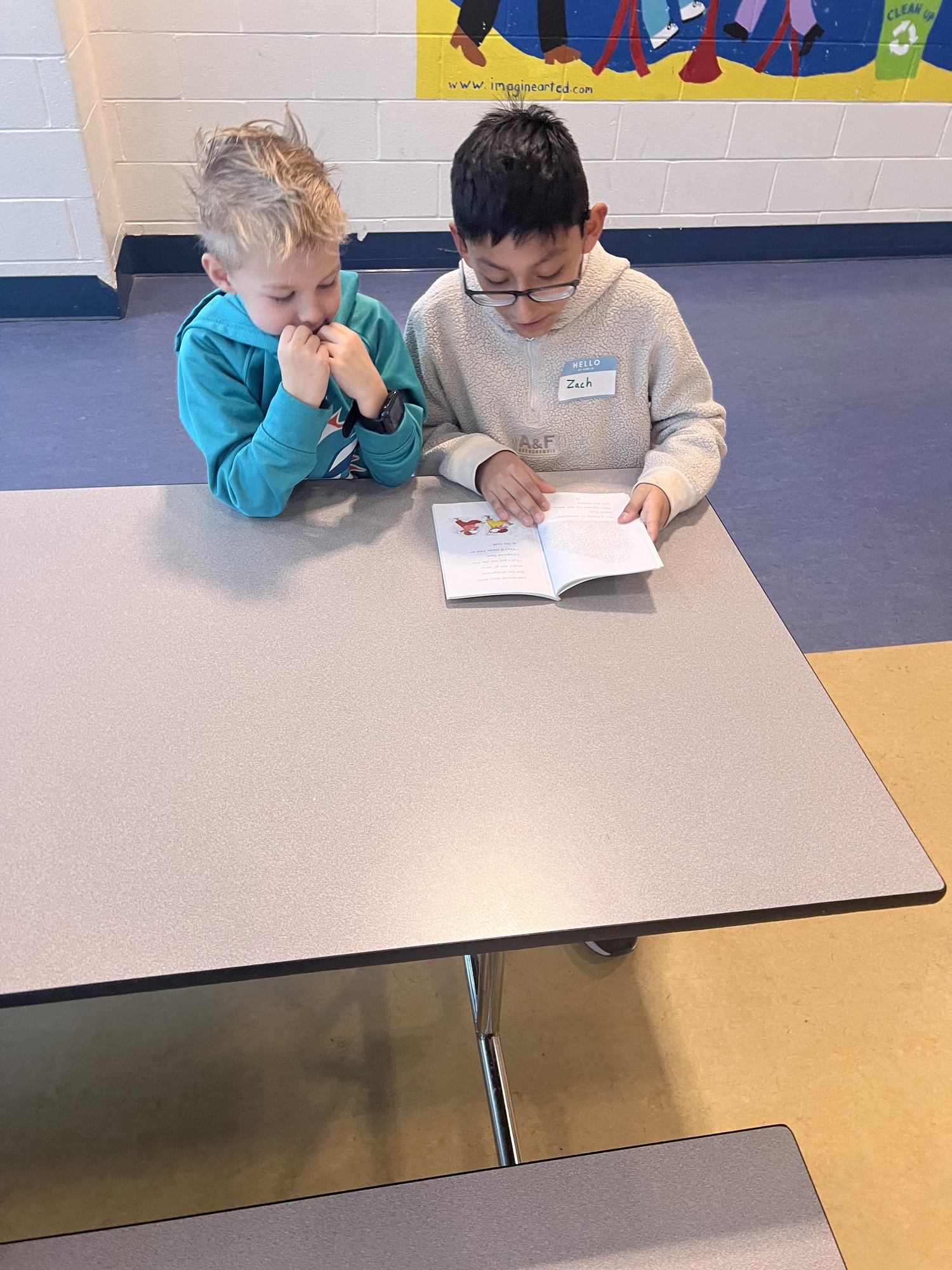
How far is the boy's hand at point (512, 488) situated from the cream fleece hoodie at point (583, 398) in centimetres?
2

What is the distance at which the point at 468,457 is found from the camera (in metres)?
1.28

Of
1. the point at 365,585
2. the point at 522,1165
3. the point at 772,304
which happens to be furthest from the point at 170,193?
the point at 522,1165

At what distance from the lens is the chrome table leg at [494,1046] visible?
1256mm

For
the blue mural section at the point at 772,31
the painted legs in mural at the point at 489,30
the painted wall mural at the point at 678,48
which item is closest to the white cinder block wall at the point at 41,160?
the painted wall mural at the point at 678,48

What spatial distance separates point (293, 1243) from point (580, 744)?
51cm

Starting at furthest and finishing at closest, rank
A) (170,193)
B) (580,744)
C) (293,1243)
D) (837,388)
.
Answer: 1. (170,193)
2. (837,388)
3. (580,744)
4. (293,1243)

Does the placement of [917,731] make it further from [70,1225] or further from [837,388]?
[70,1225]

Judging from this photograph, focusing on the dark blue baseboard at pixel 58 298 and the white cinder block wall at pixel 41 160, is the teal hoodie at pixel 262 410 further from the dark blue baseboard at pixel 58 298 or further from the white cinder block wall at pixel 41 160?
the dark blue baseboard at pixel 58 298

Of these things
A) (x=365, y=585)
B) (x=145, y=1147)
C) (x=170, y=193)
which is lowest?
(x=145, y=1147)

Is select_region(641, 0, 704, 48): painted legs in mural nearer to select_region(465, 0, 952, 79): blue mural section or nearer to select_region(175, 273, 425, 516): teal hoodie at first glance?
select_region(465, 0, 952, 79): blue mural section

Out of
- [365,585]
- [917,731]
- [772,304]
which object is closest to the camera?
[365,585]

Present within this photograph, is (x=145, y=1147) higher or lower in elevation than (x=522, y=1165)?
lower

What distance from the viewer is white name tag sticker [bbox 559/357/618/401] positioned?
1326 mm

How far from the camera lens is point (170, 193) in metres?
3.23
